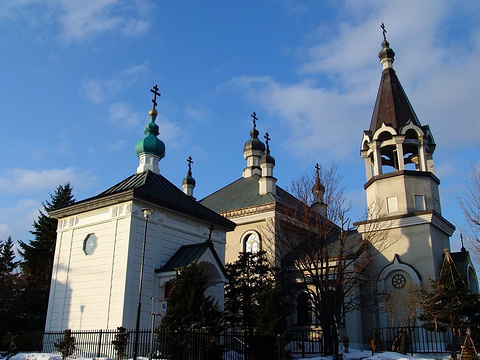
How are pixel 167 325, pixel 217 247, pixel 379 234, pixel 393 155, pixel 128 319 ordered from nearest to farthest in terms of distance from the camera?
1. pixel 167 325
2. pixel 128 319
3. pixel 217 247
4. pixel 379 234
5. pixel 393 155

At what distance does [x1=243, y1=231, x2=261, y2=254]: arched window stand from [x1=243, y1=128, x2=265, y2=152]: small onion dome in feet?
29.7

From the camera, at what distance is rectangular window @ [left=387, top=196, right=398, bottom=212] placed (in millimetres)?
25323

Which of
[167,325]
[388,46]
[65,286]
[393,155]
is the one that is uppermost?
[388,46]

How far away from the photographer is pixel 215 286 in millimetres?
20594

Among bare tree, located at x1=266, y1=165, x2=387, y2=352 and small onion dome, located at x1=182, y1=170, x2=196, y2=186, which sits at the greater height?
small onion dome, located at x1=182, y1=170, x2=196, y2=186

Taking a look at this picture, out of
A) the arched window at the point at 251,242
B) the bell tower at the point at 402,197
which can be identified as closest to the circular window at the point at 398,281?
the bell tower at the point at 402,197

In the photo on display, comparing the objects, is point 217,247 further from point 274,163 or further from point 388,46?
point 388,46

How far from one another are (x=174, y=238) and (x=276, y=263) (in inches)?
267

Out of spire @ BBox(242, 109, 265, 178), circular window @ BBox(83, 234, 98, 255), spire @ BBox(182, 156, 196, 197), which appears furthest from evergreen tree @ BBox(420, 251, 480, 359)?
spire @ BBox(182, 156, 196, 197)

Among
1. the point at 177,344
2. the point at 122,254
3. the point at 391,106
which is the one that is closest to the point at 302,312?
the point at 122,254

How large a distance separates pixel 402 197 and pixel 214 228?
34.2 feet

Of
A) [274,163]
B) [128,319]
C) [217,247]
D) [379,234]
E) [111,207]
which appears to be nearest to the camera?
[128,319]

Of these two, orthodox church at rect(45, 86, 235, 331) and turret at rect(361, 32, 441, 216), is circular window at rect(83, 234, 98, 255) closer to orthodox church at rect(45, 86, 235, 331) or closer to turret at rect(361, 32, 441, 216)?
orthodox church at rect(45, 86, 235, 331)

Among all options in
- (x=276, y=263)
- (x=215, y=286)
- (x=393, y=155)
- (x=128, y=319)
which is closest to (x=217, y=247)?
(x=215, y=286)
